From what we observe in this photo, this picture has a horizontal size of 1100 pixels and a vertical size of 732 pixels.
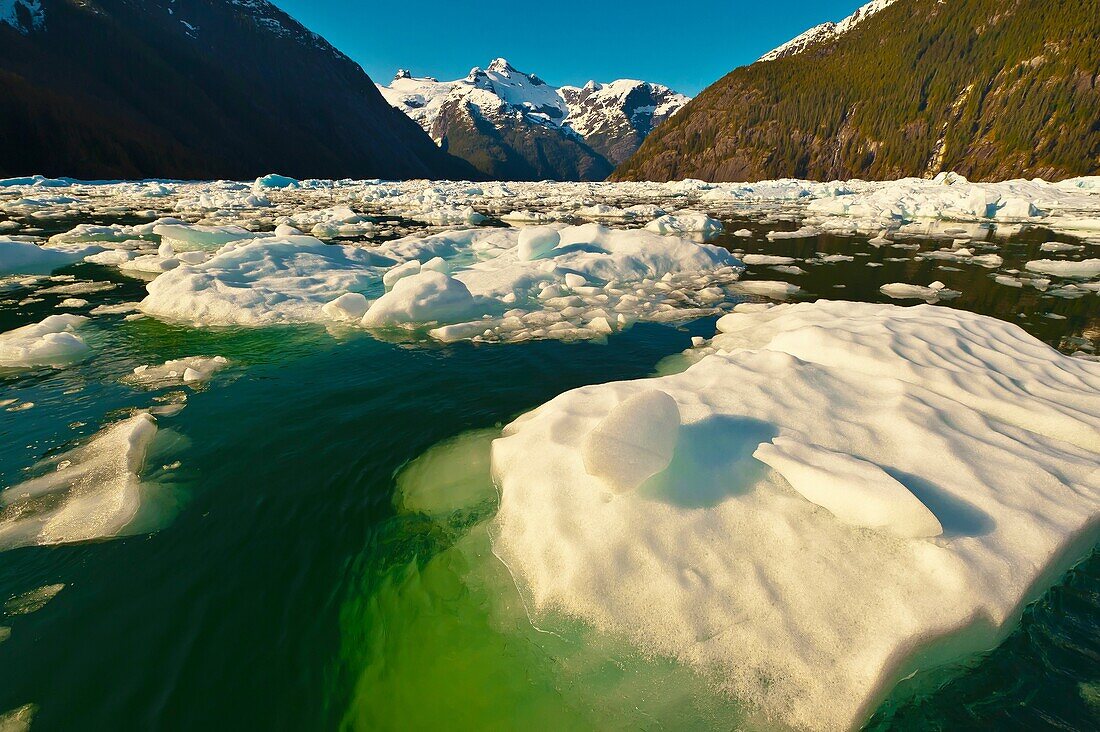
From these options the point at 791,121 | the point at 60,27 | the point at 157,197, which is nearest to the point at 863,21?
the point at 791,121

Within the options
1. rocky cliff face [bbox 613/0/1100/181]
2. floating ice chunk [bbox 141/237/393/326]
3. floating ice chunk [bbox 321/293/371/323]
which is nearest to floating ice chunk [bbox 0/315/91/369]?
floating ice chunk [bbox 141/237/393/326]

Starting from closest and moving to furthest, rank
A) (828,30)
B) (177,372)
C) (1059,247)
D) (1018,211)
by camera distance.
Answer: (177,372), (1059,247), (1018,211), (828,30)

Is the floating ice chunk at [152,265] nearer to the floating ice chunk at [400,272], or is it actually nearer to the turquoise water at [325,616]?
the floating ice chunk at [400,272]

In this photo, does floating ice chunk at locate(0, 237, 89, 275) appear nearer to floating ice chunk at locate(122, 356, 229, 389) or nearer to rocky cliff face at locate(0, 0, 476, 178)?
floating ice chunk at locate(122, 356, 229, 389)

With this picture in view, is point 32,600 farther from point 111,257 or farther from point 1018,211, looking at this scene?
point 1018,211

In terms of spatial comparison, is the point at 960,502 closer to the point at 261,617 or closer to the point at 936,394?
the point at 936,394

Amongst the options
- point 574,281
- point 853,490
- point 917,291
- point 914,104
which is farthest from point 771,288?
point 914,104
